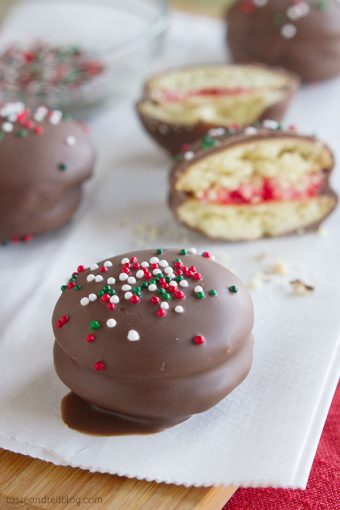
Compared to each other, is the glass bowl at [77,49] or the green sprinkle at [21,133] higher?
the green sprinkle at [21,133]

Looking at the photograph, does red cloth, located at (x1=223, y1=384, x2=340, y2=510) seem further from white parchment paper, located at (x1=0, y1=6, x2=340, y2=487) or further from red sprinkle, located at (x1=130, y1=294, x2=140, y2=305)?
red sprinkle, located at (x1=130, y1=294, x2=140, y2=305)

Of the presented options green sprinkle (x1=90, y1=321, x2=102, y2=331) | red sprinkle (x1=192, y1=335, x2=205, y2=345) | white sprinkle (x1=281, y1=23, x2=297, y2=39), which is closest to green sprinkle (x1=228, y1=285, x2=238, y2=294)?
red sprinkle (x1=192, y1=335, x2=205, y2=345)

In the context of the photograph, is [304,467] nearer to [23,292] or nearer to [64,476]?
[64,476]

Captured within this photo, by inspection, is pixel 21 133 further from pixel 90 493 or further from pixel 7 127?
pixel 90 493

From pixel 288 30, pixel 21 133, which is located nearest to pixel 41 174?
pixel 21 133

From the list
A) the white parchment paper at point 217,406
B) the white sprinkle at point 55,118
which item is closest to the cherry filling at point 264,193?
the white parchment paper at point 217,406

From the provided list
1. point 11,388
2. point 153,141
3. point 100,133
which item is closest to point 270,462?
point 11,388

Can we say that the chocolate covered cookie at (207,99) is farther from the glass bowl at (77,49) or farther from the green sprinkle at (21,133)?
the green sprinkle at (21,133)
